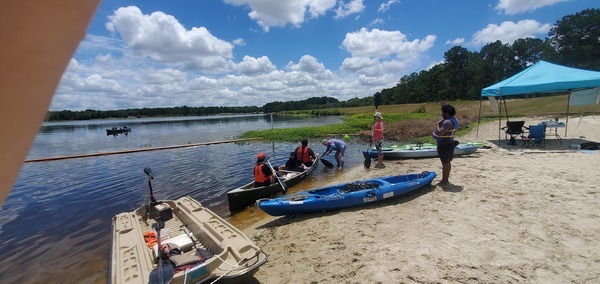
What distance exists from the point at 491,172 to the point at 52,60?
11961 millimetres

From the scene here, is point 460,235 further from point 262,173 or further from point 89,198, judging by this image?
point 89,198

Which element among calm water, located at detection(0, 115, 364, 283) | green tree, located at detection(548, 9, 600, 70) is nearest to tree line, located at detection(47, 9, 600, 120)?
green tree, located at detection(548, 9, 600, 70)

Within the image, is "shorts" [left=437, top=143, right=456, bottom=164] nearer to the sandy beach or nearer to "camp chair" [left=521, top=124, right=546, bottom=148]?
the sandy beach

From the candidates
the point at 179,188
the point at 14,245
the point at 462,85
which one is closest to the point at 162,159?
the point at 179,188

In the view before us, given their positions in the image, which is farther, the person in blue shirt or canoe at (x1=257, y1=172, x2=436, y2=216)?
the person in blue shirt

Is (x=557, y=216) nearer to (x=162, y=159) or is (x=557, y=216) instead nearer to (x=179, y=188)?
(x=179, y=188)

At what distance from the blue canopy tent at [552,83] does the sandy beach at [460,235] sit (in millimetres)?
4565

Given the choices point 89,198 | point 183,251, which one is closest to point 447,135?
point 183,251

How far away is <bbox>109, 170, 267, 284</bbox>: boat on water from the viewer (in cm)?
476

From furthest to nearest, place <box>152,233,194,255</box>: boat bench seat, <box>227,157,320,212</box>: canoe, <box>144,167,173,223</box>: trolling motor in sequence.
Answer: <box>227,157,320,212</box>: canoe → <box>144,167,173,223</box>: trolling motor → <box>152,233,194,255</box>: boat bench seat

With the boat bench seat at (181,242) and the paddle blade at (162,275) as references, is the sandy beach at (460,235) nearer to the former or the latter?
the boat bench seat at (181,242)

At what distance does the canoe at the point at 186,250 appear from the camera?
4777 millimetres

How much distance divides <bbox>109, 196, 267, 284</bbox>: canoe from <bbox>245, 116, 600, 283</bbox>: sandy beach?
764mm

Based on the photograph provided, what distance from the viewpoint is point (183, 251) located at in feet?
20.1
